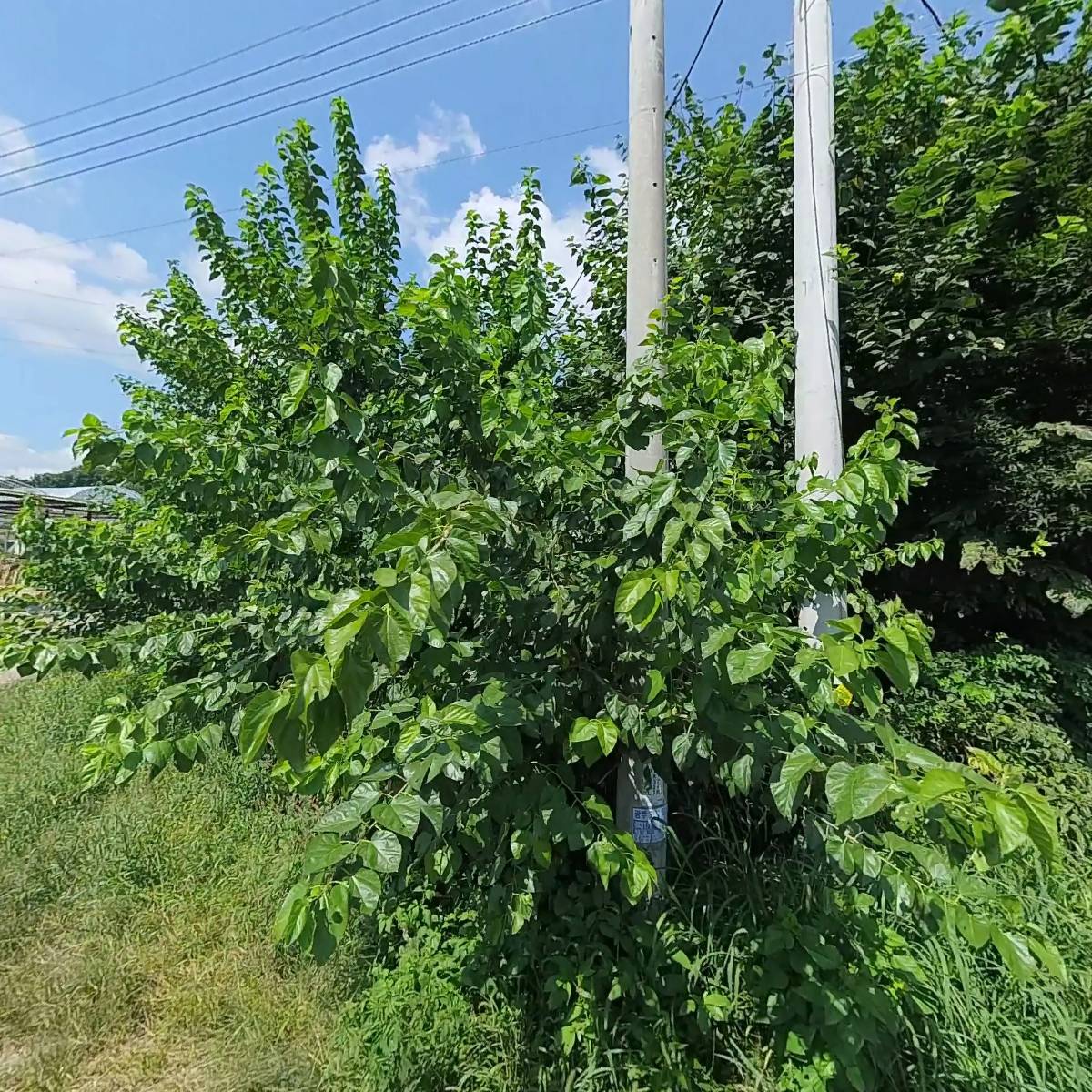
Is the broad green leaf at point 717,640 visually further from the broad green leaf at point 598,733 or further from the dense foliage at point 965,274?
the dense foliage at point 965,274

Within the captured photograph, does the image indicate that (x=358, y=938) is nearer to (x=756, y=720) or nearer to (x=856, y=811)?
(x=756, y=720)

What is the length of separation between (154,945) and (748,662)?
8.67 feet

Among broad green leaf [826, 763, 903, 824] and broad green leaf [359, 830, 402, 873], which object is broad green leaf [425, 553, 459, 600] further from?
broad green leaf [826, 763, 903, 824]

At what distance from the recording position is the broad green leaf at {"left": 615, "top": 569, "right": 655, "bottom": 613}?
1.15m

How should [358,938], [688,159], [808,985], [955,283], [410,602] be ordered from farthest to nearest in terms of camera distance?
[688,159]
[955,283]
[358,938]
[808,985]
[410,602]

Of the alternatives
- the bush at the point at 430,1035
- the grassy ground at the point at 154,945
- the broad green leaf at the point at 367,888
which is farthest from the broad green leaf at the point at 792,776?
the grassy ground at the point at 154,945

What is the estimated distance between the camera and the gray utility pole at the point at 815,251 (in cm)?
250

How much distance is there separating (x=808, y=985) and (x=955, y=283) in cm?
278

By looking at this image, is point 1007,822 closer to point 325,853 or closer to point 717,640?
point 717,640

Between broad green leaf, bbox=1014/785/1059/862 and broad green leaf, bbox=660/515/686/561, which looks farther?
broad green leaf, bbox=660/515/686/561

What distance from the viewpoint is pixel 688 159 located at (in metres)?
3.68

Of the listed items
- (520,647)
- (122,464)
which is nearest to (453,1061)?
(520,647)

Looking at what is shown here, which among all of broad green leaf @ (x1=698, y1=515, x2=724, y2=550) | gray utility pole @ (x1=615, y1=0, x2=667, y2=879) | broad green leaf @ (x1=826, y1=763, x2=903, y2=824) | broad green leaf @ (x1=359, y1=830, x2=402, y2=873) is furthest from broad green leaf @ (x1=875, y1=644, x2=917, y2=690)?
broad green leaf @ (x1=359, y1=830, x2=402, y2=873)

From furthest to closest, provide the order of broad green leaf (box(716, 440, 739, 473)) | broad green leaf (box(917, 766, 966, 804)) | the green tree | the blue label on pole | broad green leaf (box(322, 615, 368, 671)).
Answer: the blue label on pole → broad green leaf (box(716, 440, 739, 473)) → the green tree → broad green leaf (box(917, 766, 966, 804)) → broad green leaf (box(322, 615, 368, 671))
